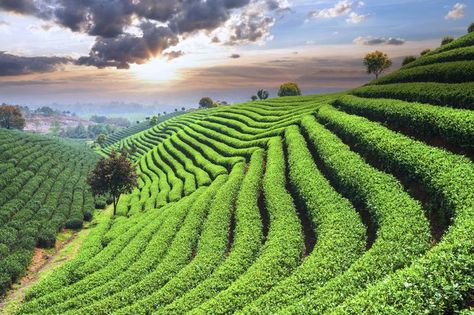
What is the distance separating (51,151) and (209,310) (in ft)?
315

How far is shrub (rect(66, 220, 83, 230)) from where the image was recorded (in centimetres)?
5384

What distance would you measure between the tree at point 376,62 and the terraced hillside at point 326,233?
6093 centimetres

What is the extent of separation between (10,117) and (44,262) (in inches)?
6916

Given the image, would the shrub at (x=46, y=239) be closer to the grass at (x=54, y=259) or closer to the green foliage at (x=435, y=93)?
the grass at (x=54, y=259)

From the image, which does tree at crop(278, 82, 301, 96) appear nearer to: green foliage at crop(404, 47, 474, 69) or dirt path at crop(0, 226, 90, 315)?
green foliage at crop(404, 47, 474, 69)

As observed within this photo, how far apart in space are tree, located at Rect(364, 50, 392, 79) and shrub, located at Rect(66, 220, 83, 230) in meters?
91.8

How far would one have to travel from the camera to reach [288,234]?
27188mm

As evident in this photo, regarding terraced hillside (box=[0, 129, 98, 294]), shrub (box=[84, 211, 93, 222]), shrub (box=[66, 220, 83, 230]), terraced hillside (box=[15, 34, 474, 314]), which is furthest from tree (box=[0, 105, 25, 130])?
terraced hillside (box=[15, 34, 474, 314])

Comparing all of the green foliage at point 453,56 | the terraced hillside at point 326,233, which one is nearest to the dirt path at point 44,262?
the terraced hillside at point 326,233

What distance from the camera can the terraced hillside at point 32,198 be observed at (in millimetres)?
41275

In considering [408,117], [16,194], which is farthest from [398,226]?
[16,194]

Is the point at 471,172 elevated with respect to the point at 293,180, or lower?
elevated

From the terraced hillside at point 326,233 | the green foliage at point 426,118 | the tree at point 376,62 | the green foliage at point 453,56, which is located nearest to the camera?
the terraced hillside at point 326,233

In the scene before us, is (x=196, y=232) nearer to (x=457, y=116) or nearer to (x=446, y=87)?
(x=457, y=116)
